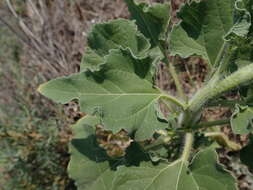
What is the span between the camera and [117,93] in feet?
4.66

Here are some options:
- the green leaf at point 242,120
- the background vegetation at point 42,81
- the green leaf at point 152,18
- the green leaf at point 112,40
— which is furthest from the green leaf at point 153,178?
the background vegetation at point 42,81

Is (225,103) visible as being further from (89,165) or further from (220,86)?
(89,165)

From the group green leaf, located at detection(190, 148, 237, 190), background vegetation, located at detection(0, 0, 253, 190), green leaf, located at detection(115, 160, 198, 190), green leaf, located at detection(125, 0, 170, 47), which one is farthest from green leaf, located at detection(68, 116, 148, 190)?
background vegetation, located at detection(0, 0, 253, 190)

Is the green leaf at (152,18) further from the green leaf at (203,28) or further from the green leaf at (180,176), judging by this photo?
the green leaf at (180,176)

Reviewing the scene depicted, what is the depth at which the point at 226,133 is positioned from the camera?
2811 millimetres

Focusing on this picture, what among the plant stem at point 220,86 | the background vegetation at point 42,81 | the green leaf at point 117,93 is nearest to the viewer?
the plant stem at point 220,86

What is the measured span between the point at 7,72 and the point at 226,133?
2.32 meters

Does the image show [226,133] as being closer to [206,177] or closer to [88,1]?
[206,177]

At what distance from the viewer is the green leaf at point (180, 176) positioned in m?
1.38

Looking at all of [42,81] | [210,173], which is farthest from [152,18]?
[42,81]

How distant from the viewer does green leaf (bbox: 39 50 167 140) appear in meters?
1.36

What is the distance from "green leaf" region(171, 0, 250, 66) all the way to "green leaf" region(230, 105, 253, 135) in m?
0.36

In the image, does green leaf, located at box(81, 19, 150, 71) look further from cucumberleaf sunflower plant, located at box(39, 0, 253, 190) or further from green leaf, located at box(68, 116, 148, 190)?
green leaf, located at box(68, 116, 148, 190)

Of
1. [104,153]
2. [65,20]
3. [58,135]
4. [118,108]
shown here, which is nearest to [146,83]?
[118,108]
